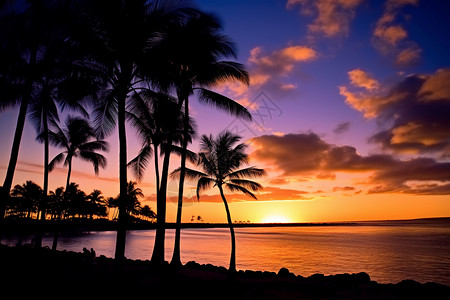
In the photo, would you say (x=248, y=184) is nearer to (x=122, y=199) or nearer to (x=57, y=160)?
(x=122, y=199)

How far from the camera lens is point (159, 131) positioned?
16578 mm

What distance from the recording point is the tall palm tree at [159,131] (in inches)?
441

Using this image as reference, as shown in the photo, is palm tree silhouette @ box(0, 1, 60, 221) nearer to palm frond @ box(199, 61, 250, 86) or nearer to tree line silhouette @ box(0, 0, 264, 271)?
tree line silhouette @ box(0, 0, 264, 271)

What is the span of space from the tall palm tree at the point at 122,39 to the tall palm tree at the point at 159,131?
1955 millimetres

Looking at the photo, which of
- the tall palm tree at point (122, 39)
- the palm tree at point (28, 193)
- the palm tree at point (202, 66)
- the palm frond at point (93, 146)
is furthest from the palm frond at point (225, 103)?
the palm tree at point (28, 193)

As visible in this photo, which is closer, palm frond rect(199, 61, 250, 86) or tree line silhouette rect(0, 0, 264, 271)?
tree line silhouette rect(0, 0, 264, 271)

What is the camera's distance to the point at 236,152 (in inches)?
675

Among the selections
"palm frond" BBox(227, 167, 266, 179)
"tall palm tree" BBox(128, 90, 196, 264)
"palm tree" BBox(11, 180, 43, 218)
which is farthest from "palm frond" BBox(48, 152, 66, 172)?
"palm tree" BBox(11, 180, 43, 218)

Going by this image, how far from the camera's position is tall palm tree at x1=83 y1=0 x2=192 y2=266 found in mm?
8555

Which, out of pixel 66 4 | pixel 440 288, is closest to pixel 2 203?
pixel 66 4

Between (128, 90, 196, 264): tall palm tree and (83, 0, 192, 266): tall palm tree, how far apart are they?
195 cm

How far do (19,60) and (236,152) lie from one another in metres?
11.6

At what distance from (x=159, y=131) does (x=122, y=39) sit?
830 centimetres

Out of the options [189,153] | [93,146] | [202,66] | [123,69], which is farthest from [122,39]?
[93,146]
